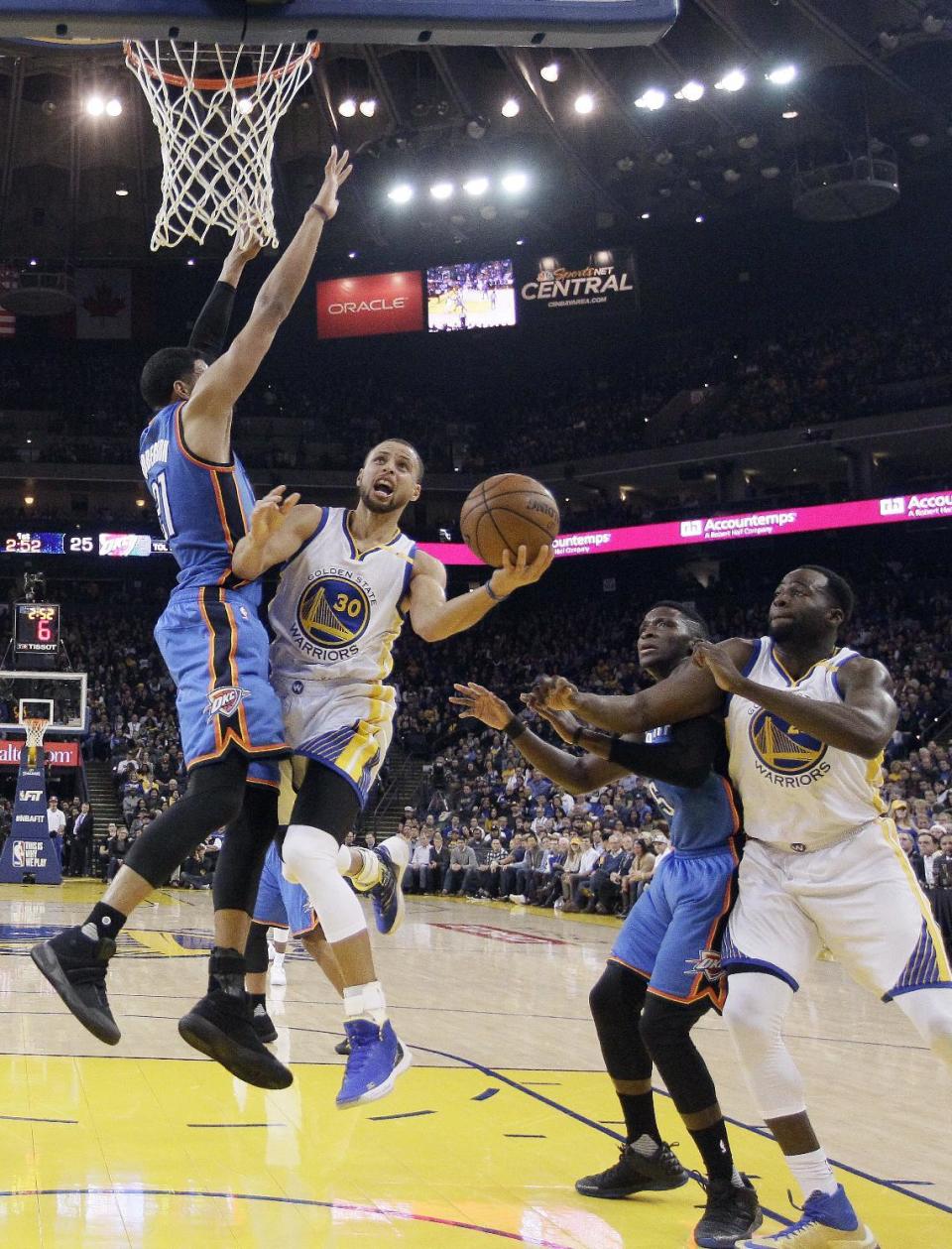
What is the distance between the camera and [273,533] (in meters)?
4.60

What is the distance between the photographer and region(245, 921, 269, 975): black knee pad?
638 centimetres

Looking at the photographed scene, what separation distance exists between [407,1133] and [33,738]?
59.5 feet

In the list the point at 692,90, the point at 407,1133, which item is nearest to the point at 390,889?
the point at 407,1133

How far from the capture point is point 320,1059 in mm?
6898

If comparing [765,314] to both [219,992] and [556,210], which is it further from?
[219,992]

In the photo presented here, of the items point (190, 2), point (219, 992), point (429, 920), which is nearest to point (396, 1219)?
point (219, 992)

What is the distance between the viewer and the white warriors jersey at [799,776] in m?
4.20

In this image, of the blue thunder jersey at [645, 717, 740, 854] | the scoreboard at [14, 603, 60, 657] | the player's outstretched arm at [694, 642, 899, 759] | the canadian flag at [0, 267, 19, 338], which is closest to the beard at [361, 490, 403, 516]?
the blue thunder jersey at [645, 717, 740, 854]

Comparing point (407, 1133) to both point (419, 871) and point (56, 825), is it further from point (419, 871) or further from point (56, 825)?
point (56, 825)

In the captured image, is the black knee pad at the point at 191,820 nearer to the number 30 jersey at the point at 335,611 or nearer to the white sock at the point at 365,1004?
the number 30 jersey at the point at 335,611

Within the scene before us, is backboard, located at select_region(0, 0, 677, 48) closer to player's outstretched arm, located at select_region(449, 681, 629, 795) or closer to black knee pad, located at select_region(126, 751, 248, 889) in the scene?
player's outstretched arm, located at select_region(449, 681, 629, 795)

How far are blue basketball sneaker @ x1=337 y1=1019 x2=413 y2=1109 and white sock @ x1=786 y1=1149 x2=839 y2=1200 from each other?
1.32m

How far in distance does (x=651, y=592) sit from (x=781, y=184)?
10.7 m

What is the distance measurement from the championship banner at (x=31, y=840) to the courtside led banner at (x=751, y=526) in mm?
9046
